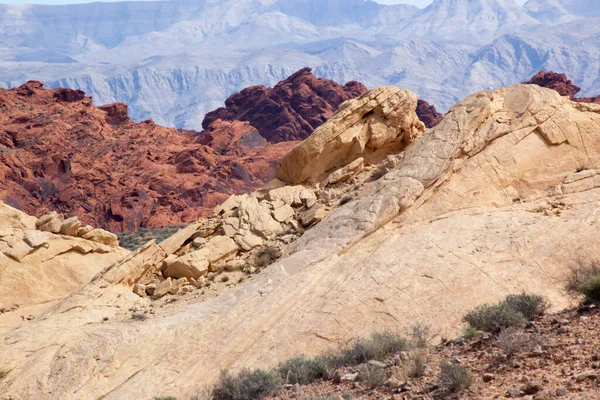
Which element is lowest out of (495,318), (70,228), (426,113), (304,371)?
(426,113)

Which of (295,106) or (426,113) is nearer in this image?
(426,113)

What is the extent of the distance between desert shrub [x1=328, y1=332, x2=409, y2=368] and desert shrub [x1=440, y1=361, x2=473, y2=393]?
7.46 ft

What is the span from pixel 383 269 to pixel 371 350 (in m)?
3.43

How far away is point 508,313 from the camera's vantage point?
13094mm

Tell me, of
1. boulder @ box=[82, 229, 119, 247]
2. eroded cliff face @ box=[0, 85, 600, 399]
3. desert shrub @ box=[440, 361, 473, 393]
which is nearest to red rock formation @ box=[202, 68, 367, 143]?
boulder @ box=[82, 229, 119, 247]

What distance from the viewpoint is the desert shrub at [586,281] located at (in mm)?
13242

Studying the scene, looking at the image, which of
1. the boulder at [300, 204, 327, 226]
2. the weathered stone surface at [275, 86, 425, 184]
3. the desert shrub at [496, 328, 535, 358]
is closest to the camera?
the desert shrub at [496, 328, 535, 358]

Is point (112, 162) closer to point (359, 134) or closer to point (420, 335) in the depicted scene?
point (359, 134)

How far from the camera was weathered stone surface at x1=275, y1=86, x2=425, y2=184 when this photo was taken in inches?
877

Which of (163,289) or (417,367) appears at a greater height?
(163,289)

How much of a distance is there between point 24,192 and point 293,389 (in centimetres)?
6602

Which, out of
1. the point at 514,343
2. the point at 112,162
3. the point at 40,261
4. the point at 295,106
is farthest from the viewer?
the point at 295,106

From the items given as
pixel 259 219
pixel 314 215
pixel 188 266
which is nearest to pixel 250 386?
pixel 188 266

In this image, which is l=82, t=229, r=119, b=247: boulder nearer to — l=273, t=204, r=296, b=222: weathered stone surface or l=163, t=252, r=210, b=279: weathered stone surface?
l=163, t=252, r=210, b=279: weathered stone surface
